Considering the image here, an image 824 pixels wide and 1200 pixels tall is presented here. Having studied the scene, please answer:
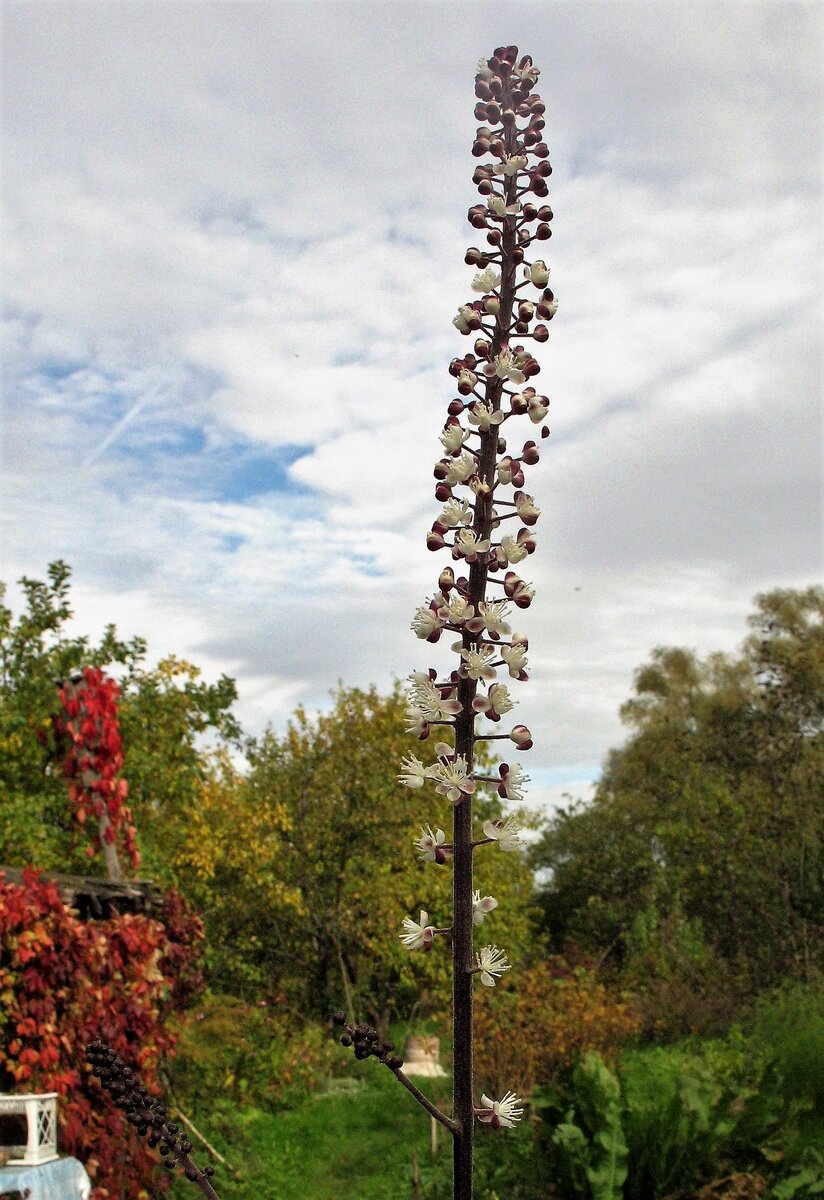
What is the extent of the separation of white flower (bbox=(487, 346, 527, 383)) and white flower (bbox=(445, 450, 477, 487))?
0.63 ft

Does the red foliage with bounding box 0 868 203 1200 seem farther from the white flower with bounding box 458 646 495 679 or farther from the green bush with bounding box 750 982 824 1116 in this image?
the white flower with bounding box 458 646 495 679

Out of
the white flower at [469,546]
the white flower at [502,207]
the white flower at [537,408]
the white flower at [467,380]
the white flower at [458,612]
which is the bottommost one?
the white flower at [458,612]

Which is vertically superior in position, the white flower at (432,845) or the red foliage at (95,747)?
the red foliage at (95,747)

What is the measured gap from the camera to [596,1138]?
668cm

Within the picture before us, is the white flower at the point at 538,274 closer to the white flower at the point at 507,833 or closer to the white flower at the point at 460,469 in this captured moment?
the white flower at the point at 460,469

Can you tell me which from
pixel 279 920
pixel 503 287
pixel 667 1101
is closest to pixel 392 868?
pixel 279 920

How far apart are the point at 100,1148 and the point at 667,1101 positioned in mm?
3534

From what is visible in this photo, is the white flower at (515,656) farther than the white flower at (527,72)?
No

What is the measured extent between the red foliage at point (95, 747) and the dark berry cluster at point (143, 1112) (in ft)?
22.5

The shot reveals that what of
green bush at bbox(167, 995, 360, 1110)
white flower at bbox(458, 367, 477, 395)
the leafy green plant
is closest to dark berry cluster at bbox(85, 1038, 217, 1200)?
white flower at bbox(458, 367, 477, 395)

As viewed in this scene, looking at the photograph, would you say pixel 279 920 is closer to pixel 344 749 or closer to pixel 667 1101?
pixel 344 749

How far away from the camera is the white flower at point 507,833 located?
2049 mm

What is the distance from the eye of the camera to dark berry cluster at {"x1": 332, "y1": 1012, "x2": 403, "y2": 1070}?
1.65 metres

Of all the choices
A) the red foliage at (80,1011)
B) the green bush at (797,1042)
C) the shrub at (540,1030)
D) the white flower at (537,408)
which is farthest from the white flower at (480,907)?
the shrub at (540,1030)
